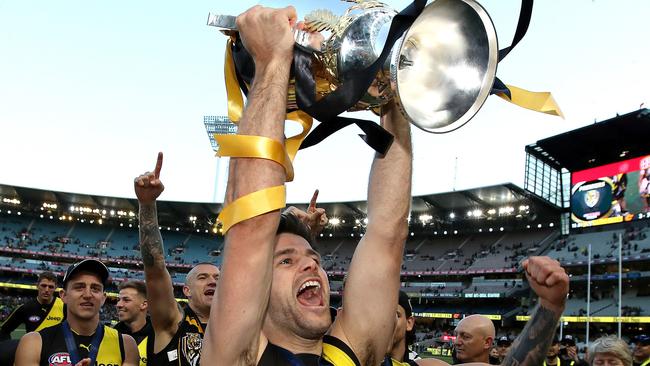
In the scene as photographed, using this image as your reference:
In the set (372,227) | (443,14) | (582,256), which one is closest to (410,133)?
(372,227)

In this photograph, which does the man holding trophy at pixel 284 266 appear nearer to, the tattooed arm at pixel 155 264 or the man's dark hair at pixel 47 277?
the tattooed arm at pixel 155 264

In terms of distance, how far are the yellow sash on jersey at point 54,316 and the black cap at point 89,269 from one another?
3.81 meters

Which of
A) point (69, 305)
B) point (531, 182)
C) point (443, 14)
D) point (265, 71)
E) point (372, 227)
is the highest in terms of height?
point (531, 182)

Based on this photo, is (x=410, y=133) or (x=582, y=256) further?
(x=582, y=256)

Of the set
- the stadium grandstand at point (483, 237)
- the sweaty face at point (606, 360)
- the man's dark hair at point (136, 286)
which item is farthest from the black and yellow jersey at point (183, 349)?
the stadium grandstand at point (483, 237)

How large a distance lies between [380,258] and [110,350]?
109 inches

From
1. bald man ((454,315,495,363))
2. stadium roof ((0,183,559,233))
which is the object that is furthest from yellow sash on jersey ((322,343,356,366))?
stadium roof ((0,183,559,233))

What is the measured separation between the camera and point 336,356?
7.43ft

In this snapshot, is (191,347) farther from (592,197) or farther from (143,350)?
(592,197)

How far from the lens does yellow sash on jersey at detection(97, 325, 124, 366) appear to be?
4.23 m

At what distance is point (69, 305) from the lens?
14.0 ft

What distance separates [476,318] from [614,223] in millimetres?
41189

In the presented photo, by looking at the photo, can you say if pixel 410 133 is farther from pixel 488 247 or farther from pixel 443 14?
pixel 488 247

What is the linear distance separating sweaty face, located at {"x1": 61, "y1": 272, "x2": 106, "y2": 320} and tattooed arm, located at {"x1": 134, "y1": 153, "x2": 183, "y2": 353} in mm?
504
